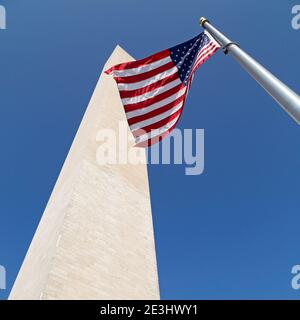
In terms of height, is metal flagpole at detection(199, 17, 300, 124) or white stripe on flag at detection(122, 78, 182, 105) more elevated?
white stripe on flag at detection(122, 78, 182, 105)

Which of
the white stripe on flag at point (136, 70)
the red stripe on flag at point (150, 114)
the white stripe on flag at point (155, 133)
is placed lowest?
the white stripe on flag at point (155, 133)

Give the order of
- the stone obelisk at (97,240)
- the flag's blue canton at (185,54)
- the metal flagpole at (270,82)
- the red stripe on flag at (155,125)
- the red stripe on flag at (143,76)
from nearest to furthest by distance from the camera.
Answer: the metal flagpole at (270,82) < the flag's blue canton at (185,54) < the red stripe on flag at (143,76) < the red stripe on flag at (155,125) < the stone obelisk at (97,240)

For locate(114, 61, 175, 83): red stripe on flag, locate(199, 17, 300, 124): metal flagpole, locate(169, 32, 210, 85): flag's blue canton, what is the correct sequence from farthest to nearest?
locate(114, 61, 175, 83): red stripe on flag → locate(169, 32, 210, 85): flag's blue canton → locate(199, 17, 300, 124): metal flagpole

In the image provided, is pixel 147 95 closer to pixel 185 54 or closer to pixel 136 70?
pixel 136 70

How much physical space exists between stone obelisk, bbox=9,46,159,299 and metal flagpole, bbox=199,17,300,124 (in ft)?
19.2

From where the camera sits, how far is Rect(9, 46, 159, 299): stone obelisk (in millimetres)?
8086

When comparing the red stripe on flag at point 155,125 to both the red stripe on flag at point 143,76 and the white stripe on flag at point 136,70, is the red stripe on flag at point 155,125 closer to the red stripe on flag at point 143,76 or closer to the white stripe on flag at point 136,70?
the red stripe on flag at point 143,76

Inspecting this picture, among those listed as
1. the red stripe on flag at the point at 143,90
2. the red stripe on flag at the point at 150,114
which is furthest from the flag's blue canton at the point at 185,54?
the red stripe on flag at the point at 150,114

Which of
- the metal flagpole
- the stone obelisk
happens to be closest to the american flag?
the metal flagpole

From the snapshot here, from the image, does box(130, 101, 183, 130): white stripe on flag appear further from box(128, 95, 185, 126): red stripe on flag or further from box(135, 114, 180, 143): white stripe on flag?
box(135, 114, 180, 143): white stripe on flag

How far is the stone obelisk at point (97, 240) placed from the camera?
318 inches

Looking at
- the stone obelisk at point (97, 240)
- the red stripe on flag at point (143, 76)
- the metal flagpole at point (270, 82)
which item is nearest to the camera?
the metal flagpole at point (270, 82)

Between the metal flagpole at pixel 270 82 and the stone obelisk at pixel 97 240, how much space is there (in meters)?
5.85
